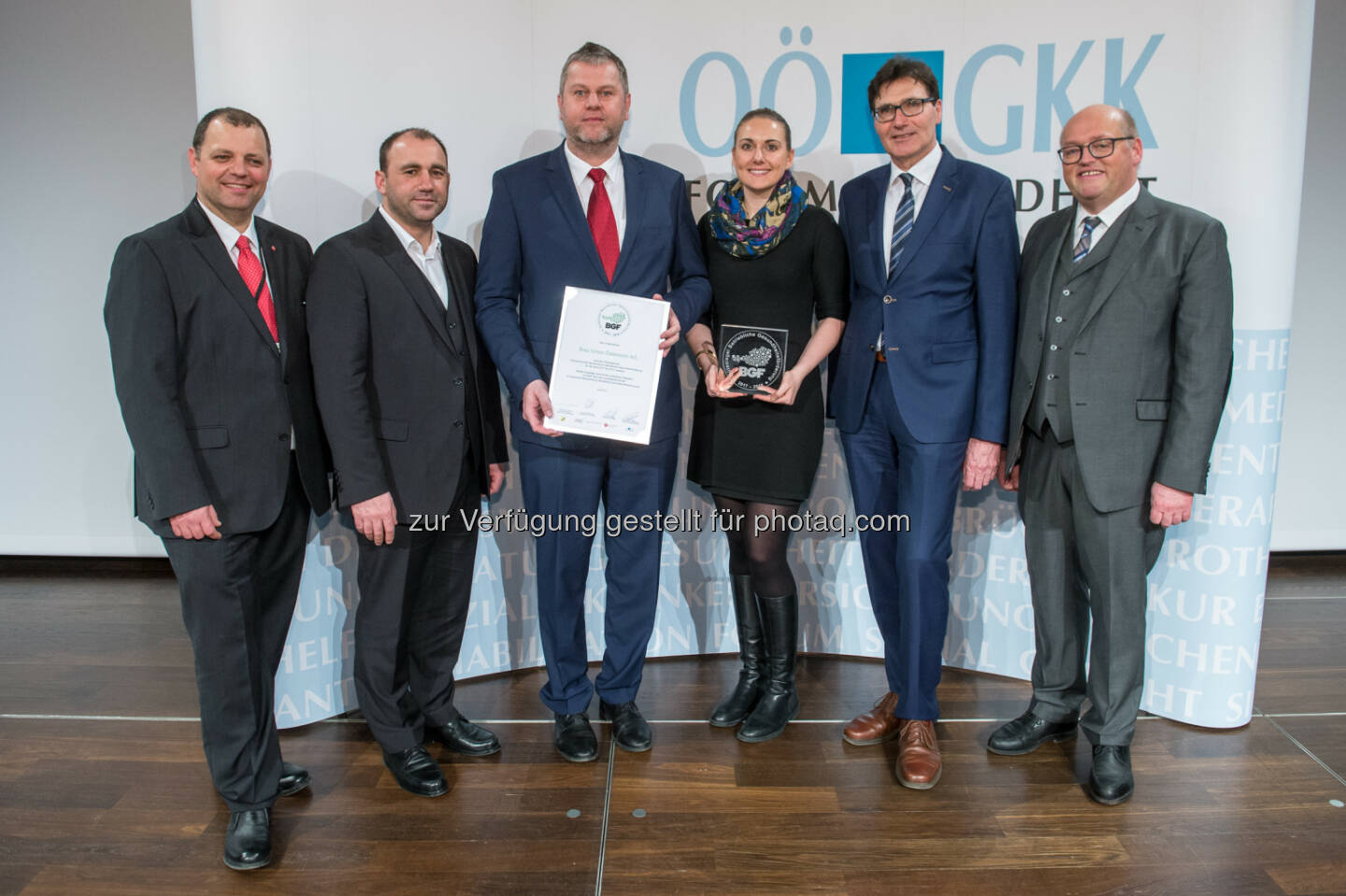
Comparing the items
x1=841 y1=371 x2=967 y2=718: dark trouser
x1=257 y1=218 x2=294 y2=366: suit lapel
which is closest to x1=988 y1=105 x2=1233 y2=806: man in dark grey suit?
x1=841 y1=371 x2=967 y2=718: dark trouser

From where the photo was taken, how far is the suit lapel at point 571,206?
106 inches

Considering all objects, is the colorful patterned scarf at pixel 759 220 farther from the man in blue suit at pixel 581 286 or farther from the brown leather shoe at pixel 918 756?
the brown leather shoe at pixel 918 756

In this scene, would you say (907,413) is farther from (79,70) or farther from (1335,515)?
(79,70)

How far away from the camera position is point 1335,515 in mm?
4879

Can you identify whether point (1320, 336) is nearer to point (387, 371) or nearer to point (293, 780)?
point (387, 371)

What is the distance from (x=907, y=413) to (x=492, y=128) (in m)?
1.86

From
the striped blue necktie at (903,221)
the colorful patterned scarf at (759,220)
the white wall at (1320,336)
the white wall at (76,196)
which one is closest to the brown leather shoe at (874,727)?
the striped blue necktie at (903,221)

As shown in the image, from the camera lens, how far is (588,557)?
9.41ft

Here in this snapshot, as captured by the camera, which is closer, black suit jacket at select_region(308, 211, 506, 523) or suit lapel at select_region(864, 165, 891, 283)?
black suit jacket at select_region(308, 211, 506, 523)

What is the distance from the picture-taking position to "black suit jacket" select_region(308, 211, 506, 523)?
2.47 m

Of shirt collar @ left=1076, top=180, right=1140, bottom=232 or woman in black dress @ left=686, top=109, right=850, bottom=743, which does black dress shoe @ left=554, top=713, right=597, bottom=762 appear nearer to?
woman in black dress @ left=686, top=109, right=850, bottom=743

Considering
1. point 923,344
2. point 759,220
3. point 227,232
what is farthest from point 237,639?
point 923,344

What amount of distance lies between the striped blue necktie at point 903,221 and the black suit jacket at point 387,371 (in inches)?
51.4

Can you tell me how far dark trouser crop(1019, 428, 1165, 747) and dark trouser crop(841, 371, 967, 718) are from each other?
261 mm
